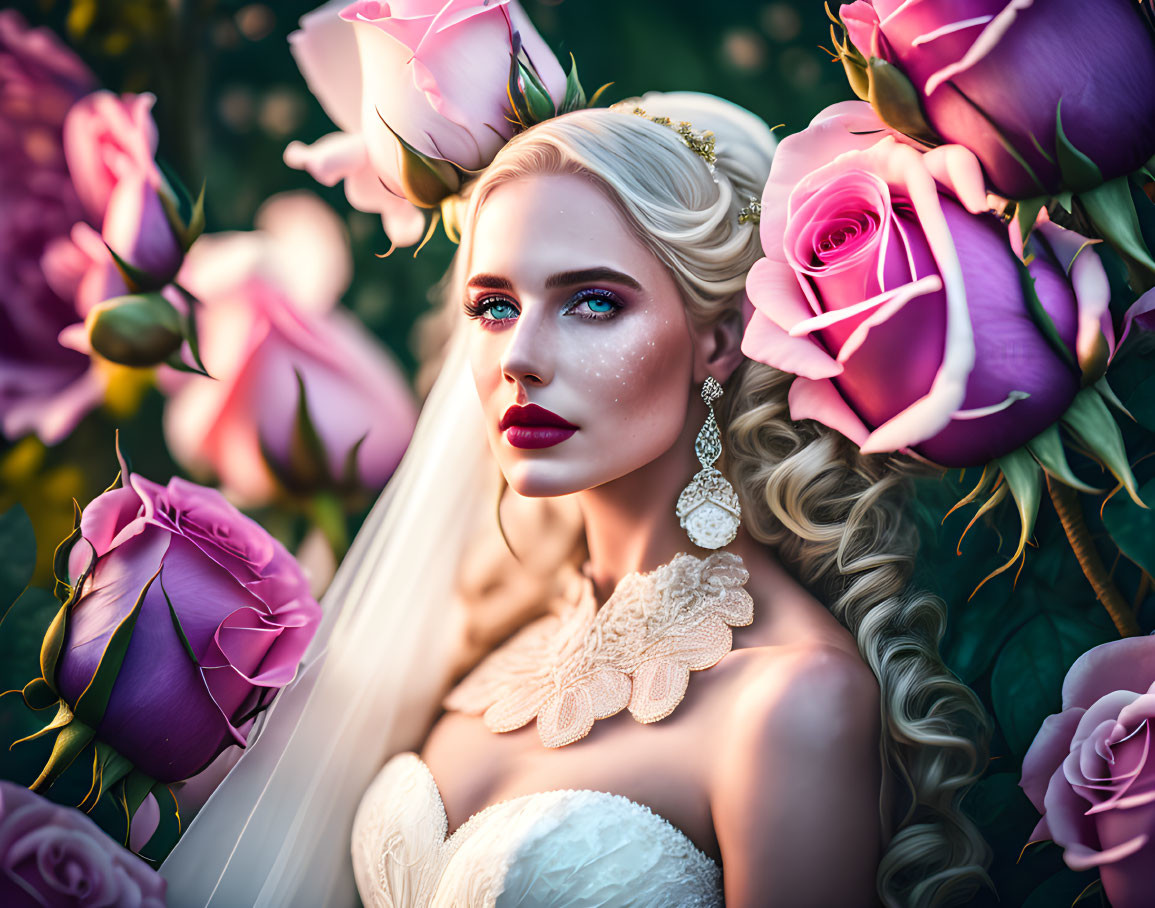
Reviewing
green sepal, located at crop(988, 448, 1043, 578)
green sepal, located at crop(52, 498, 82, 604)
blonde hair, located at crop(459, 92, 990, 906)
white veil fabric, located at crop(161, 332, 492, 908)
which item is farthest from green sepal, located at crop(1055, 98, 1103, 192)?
green sepal, located at crop(52, 498, 82, 604)

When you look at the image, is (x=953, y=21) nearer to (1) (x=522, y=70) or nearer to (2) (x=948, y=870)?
(1) (x=522, y=70)

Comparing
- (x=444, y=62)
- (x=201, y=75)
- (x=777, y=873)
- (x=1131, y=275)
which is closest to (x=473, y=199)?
(x=444, y=62)

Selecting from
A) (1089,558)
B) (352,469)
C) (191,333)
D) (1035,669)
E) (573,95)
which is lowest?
(1035,669)

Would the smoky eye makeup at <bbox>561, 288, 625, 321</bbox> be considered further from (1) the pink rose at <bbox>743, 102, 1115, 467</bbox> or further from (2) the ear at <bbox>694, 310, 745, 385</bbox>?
(1) the pink rose at <bbox>743, 102, 1115, 467</bbox>

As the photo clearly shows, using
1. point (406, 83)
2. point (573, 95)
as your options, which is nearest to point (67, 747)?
point (406, 83)

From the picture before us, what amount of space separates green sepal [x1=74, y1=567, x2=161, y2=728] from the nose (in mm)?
448

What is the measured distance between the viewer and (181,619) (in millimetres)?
1056

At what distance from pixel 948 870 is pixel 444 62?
1.05 m

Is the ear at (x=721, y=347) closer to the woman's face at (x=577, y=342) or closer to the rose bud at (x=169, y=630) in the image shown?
the woman's face at (x=577, y=342)

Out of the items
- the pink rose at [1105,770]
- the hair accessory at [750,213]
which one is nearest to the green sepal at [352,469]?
the hair accessory at [750,213]

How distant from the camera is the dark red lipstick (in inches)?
42.4

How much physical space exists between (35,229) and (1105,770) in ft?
4.62

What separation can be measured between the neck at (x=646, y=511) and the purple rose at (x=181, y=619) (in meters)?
0.38

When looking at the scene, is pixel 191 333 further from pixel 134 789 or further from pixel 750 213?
pixel 750 213
